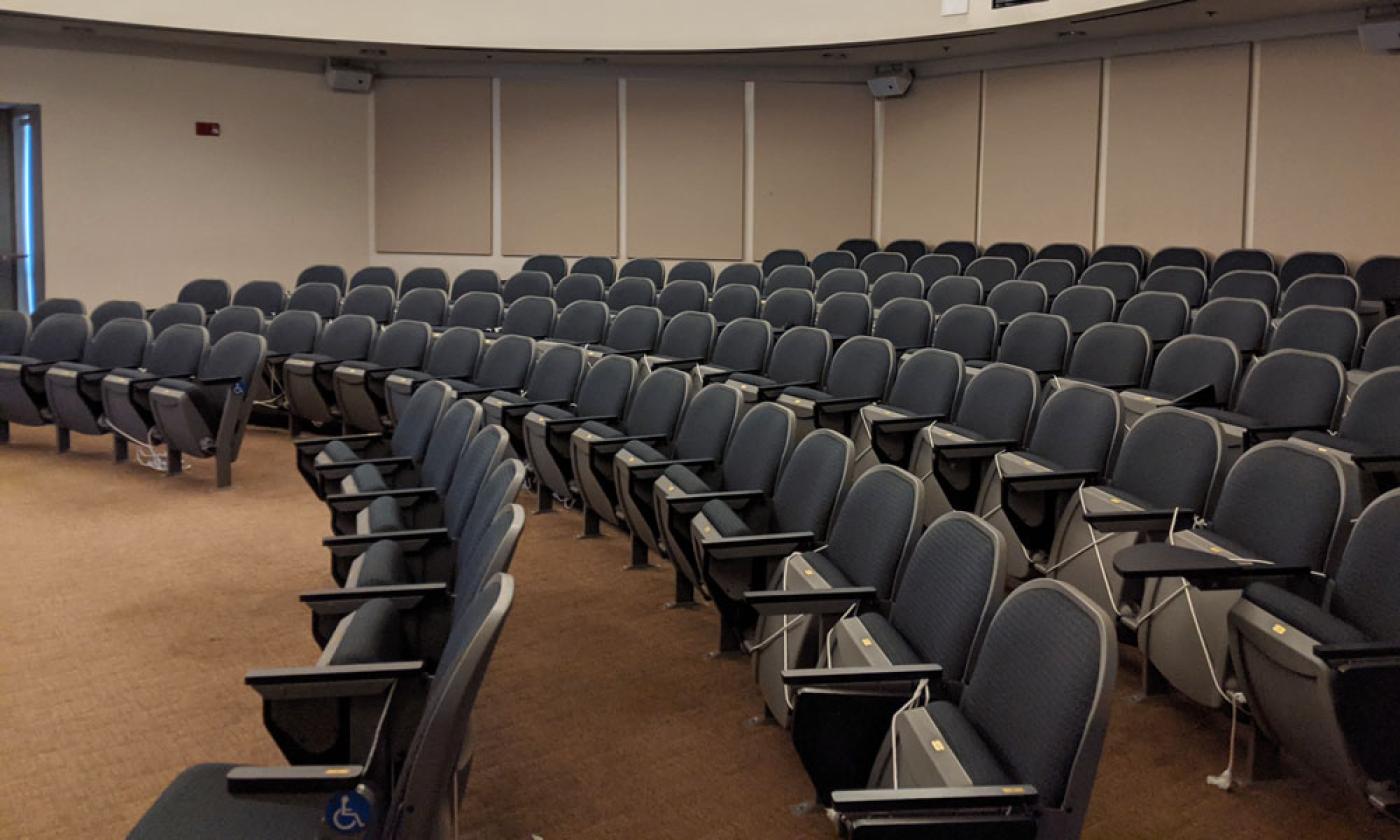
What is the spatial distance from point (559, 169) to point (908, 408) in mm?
8666

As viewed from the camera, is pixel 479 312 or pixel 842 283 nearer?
pixel 479 312

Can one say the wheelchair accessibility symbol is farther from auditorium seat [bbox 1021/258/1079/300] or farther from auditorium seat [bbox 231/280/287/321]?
auditorium seat [bbox 231/280/287/321]

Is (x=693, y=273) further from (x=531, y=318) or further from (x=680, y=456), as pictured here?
(x=680, y=456)

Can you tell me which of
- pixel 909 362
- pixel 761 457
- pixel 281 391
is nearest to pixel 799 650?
pixel 761 457

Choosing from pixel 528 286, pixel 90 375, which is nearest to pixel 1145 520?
pixel 90 375

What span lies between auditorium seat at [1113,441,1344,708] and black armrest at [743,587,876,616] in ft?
2.17

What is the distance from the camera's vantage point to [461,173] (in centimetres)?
1335

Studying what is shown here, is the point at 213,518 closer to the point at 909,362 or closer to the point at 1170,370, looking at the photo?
the point at 909,362

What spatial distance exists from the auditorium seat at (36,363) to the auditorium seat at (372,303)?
78.2 inches

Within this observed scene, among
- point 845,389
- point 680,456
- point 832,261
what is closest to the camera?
point 680,456

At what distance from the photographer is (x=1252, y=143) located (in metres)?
10.0

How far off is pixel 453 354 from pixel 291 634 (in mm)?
3010

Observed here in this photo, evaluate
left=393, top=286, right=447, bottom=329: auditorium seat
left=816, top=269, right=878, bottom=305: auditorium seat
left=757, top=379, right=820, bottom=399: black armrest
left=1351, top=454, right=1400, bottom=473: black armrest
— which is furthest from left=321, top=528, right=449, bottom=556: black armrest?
left=816, top=269, right=878, bottom=305: auditorium seat

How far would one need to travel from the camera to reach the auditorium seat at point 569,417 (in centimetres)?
568
